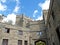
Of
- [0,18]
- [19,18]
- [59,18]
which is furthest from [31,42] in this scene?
[59,18]

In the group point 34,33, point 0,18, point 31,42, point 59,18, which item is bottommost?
point 31,42

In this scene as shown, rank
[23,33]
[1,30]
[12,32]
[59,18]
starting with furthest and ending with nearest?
[23,33], [12,32], [1,30], [59,18]

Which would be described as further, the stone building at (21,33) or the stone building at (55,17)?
the stone building at (21,33)

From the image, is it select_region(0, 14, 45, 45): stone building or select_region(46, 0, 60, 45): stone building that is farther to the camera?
select_region(0, 14, 45, 45): stone building

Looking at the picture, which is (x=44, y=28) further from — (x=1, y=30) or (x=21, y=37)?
(x=1, y=30)

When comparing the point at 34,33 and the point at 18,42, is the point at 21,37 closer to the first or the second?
the point at 18,42

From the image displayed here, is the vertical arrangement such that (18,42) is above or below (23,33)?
below

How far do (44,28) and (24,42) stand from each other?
622 centimetres

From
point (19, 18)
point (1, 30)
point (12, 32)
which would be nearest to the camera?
point (1, 30)

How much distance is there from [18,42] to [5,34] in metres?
4.09

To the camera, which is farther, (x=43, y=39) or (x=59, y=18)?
(x=43, y=39)

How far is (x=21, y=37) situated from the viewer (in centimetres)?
2889

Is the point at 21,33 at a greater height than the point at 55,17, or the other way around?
the point at 55,17

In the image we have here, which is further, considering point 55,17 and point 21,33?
point 21,33
